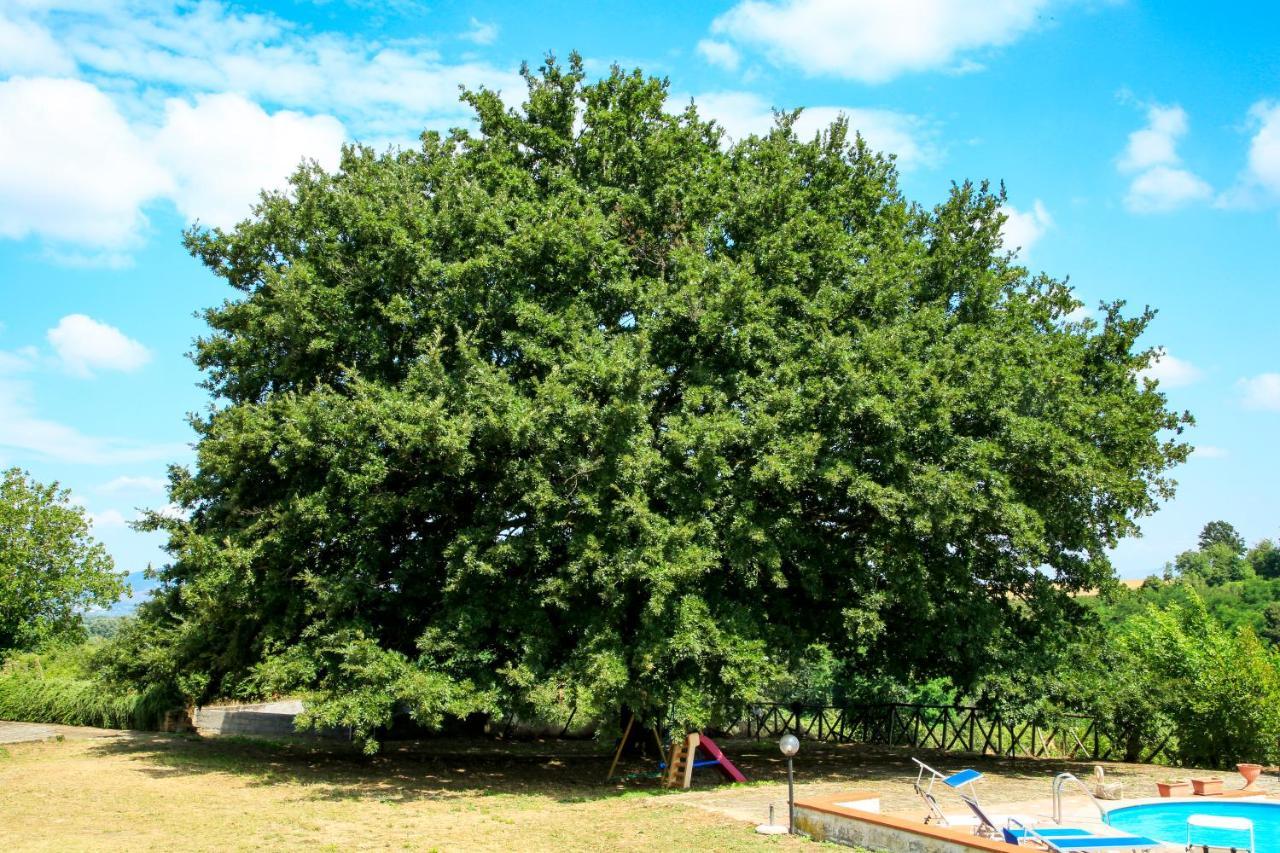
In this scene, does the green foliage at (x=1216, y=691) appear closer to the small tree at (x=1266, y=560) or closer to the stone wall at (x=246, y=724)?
the stone wall at (x=246, y=724)

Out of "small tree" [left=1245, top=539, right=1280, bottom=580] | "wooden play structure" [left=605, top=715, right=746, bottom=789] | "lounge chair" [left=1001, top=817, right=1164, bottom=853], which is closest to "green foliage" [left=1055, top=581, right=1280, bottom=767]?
"wooden play structure" [left=605, top=715, right=746, bottom=789]

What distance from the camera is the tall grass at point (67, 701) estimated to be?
24.6 m

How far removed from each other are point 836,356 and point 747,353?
1.73 meters

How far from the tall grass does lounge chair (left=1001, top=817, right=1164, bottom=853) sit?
2136 centimetres

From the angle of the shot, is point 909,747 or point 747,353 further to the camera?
point 909,747

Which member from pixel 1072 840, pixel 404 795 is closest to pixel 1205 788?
pixel 1072 840

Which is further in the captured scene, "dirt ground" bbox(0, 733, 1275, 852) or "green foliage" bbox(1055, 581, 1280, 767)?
"green foliage" bbox(1055, 581, 1280, 767)

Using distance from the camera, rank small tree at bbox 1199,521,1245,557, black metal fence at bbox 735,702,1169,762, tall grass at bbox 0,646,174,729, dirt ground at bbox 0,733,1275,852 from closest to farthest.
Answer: dirt ground at bbox 0,733,1275,852, black metal fence at bbox 735,702,1169,762, tall grass at bbox 0,646,174,729, small tree at bbox 1199,521,1245,557

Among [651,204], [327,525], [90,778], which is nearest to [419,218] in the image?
[651,204]

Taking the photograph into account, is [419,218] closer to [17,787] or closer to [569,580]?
[569,580]

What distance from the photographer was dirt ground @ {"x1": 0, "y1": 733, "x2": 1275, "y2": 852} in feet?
34.3

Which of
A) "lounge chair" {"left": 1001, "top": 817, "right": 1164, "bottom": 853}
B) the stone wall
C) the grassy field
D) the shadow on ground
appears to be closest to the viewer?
"lounge chair" {"left": 1001, "top": 817, "right": 1164, "bottom": 853}

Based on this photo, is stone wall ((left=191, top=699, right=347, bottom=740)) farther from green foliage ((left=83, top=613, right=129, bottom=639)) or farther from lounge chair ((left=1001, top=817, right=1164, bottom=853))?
lounge chair ((left=1001, top=817, right=1164, bottom=853))

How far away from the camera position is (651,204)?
18062 mm
